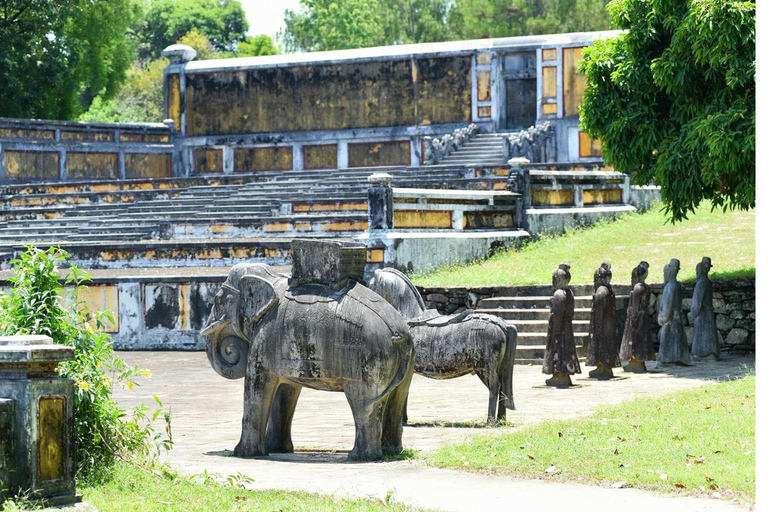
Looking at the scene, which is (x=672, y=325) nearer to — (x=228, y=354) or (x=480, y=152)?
(x=228, y=354)

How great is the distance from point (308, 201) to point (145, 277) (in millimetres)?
5306

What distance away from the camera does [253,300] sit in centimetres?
996

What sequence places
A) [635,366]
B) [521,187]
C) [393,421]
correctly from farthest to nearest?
[521,187]
[635,366]
[393,421]

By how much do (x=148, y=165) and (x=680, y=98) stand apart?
23615 mm

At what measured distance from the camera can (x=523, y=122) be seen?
37500mm

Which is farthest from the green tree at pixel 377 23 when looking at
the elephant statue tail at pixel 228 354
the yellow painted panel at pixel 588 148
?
the elephant statue tail at pixel 228 354

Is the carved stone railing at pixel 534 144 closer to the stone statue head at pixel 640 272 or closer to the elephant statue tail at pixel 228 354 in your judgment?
the stone statue head at pixel 640 272

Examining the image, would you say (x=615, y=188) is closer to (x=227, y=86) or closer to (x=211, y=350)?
(x=227, y=86)

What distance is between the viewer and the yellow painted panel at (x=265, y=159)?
39094 millimetres

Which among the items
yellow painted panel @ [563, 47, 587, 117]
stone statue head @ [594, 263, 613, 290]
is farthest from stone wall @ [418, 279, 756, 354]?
yellow painted panel @ [563, 47, 587, 117]

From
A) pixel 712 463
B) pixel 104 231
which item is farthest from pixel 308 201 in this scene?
pixel 712 463

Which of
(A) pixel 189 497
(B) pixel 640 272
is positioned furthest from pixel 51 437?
(B) pixel 640 272

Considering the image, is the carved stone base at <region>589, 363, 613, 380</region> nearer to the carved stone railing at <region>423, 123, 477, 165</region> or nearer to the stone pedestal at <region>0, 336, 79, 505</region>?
the stone pedestal at <region>0, 336, 79, 505</region>

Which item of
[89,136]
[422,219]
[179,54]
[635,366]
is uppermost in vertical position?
[179,54]
